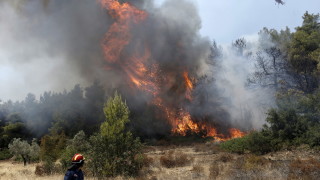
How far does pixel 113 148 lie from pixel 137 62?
1581 inches

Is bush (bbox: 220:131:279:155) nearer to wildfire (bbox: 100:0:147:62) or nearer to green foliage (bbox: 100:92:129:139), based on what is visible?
green foliage (bbox: 100:92:129:139)

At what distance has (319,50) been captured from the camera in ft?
105

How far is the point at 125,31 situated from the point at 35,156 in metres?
32.8

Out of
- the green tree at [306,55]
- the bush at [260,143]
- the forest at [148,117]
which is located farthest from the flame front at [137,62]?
the bush at [260,143]

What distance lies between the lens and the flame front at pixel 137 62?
51781 mm

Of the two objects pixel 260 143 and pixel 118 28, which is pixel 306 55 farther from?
pixel 118 28

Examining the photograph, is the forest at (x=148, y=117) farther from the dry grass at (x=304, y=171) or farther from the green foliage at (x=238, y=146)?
the dry grass at (x=304, y=171)

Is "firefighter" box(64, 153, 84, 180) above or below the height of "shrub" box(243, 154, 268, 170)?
above

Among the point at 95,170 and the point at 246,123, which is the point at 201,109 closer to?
the point at 246,123

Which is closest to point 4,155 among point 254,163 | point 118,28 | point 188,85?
point 118,28

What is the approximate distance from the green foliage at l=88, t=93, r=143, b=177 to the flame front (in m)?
32.3

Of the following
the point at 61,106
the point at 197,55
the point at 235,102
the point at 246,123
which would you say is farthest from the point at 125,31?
the point at 246,123

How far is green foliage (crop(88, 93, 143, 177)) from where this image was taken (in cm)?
1744

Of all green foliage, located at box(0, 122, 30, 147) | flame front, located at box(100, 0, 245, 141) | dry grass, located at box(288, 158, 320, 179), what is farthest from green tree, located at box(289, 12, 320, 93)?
green foliage, located at box(0, 122, 30, 147)
